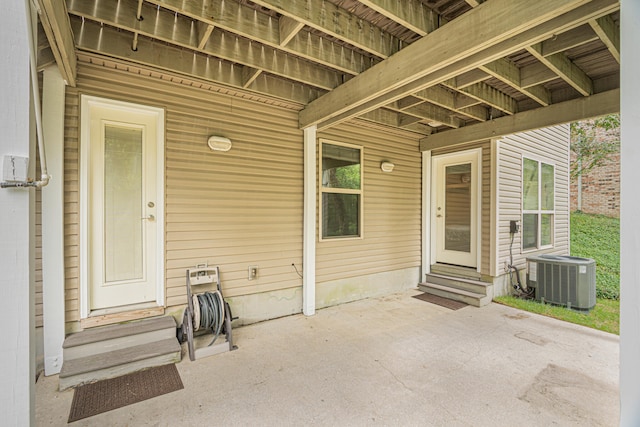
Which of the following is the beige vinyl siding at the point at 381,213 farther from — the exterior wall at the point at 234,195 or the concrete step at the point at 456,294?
the concrete step at the point at 456,294

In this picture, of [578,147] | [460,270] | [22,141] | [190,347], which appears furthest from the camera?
[578,147]

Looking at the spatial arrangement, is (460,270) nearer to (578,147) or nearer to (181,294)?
(181,294)

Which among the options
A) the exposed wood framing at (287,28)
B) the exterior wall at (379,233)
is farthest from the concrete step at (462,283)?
the exposed wood framing at (287,28)

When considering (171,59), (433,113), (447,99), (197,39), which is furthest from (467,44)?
(171,59)

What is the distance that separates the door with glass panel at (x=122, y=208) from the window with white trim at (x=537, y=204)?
613 centimetres

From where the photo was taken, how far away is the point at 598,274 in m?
6.26

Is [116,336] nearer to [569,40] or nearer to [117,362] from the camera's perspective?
[117,362]

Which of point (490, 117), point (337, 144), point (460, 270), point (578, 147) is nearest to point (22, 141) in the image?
point (337, 144)

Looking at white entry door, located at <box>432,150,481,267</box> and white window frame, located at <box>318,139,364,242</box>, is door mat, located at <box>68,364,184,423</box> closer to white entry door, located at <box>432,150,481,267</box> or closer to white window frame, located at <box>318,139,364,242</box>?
white window frame, located at <box>318,139,364,242</box>

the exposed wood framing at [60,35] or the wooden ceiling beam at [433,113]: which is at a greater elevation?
the wooden ceiling beam at [433,113]

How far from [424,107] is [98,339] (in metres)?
4.93

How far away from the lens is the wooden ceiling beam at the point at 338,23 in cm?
224

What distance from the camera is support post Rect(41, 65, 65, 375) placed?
8.37 ft

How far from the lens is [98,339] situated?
104 inches
